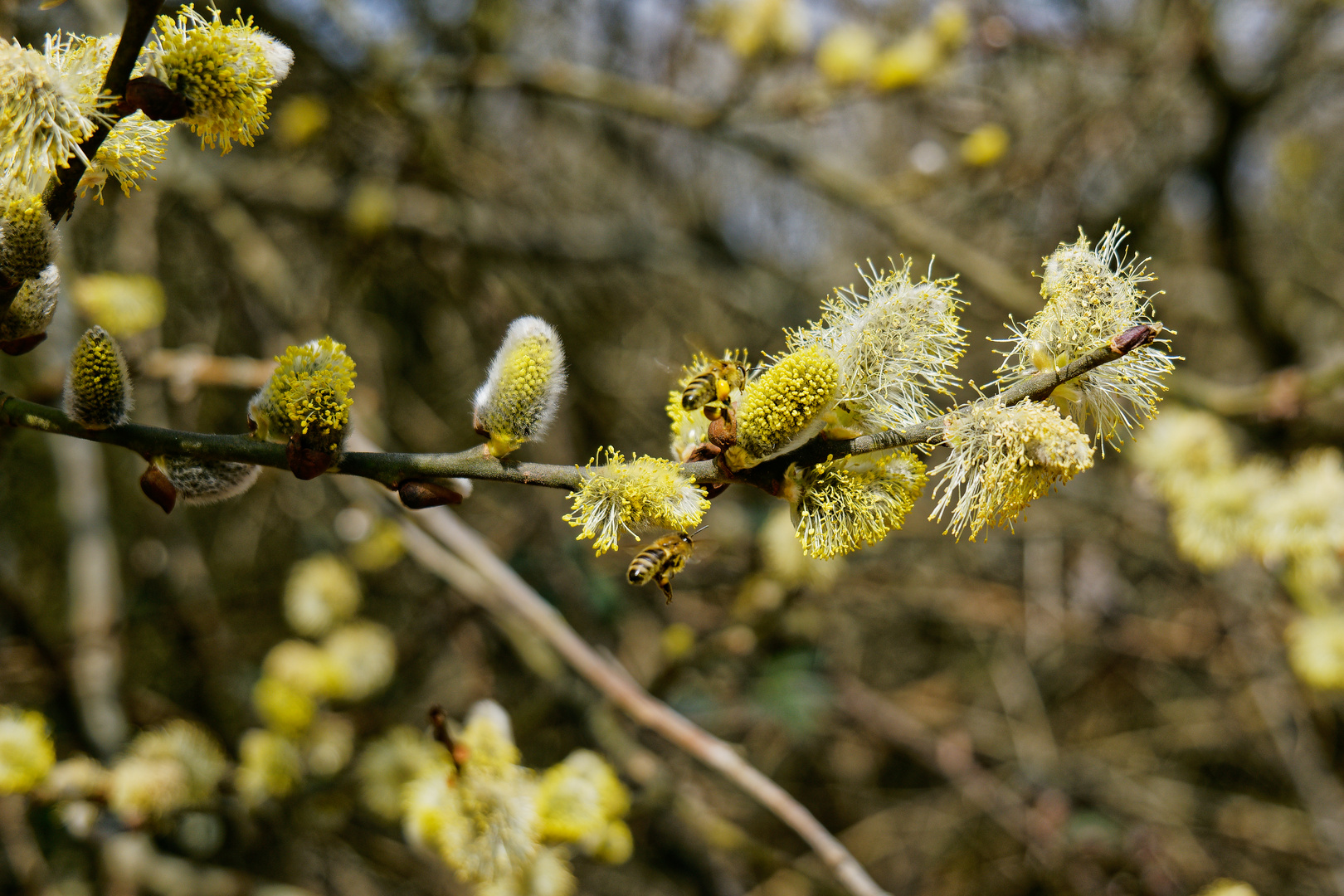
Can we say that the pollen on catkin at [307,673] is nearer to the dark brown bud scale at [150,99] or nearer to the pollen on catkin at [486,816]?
the pollen on catkin at [486,816]

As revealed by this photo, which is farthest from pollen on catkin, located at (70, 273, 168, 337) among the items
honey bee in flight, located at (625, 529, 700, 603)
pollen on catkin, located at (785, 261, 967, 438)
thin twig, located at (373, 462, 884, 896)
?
pollen on catkin, located at (785, 261, 967, 438)

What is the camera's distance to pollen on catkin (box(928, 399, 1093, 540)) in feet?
2.96

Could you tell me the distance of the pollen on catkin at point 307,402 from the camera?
3.03 ft

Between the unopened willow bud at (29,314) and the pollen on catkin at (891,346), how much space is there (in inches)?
32.9

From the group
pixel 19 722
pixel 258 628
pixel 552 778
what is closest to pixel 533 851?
pixel 552 778

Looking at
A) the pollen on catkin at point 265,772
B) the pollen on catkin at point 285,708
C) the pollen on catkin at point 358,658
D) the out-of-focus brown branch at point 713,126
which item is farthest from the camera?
the out-of-focus brown branch at point 713,126

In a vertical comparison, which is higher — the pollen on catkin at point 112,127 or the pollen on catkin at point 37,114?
the pollen on catkin at point 112,127

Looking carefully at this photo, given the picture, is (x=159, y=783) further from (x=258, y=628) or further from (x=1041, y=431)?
(x=258, y=628)

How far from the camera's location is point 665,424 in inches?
166

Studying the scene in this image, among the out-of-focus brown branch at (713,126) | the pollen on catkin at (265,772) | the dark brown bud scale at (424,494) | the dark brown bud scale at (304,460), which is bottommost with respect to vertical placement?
the pollen on catkin at (265,772)

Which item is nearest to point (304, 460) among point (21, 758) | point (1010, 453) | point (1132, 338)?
point (1010, 453)

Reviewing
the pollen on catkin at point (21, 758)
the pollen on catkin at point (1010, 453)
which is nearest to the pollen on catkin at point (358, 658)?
the pollen on catkin at point (21, 758)

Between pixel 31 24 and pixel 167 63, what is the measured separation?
224 cm

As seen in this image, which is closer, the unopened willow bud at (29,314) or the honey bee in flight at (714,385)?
the unopened willow bud at (29,314)
